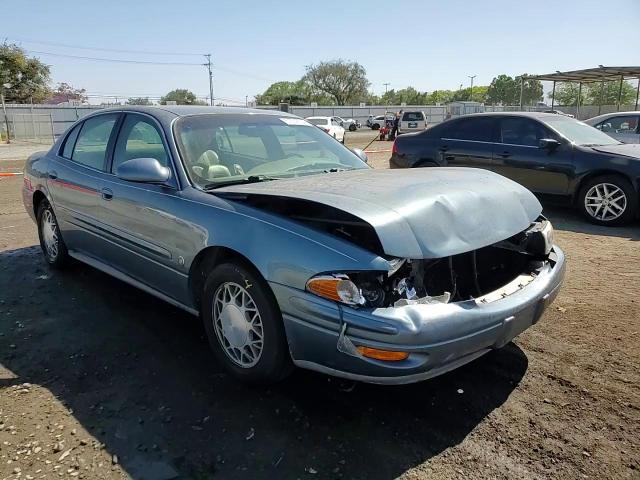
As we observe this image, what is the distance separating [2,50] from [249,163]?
4604cm

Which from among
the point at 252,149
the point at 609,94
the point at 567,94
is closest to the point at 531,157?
the point at 252,149

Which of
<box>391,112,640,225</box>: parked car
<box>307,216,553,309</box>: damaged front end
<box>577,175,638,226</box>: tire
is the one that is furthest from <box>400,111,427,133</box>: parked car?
<box>307,216,553,309</box>: damaged front end

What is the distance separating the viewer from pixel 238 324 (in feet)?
9.59

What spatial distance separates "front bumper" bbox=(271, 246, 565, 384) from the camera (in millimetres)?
2322

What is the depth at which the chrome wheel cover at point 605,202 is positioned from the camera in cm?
679

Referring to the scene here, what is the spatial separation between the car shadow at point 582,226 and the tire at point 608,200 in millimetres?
119

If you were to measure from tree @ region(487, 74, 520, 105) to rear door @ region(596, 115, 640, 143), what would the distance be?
98366mm

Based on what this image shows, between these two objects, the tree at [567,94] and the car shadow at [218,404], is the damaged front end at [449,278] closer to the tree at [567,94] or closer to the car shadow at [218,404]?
the car shadow at [218,404]

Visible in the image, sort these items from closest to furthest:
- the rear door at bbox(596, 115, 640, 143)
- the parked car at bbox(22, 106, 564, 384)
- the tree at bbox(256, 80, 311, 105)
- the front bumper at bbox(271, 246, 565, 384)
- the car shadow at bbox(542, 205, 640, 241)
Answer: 1. the front bumper at bbox(271, 246, 565, 384)
2. the parked car at bbox(22, 106, 564, 384)
3. the car shadow at bbox(542, 205, 640, 241)
4. the rear door at bbox(596, 115, 640, 143)
5. the tree at bbox(256, 80, 311, 105)

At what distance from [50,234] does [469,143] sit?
20.2 feet

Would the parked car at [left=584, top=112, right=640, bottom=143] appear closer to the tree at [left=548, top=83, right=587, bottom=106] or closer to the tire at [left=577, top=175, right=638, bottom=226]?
the tire at [left=577, top=175, right=638, bottom=226]

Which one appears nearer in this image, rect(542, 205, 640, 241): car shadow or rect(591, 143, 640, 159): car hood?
rect(542, 205, 640, 241): car shadow

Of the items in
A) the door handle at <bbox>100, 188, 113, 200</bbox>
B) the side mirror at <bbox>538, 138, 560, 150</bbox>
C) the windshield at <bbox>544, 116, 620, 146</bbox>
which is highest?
the windshield at <bbox>544, 116, 620, 146</bbox>

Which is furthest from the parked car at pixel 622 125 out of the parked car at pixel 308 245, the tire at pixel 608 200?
the parked car at pixel 308 245
